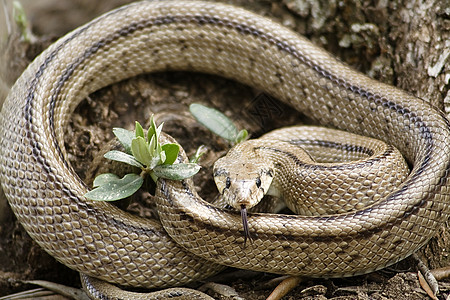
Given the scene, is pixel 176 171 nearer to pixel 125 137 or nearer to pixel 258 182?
pixel 125 137

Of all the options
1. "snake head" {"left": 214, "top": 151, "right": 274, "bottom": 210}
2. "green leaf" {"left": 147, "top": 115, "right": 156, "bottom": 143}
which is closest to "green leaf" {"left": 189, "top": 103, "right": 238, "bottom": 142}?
"snake head" {"left": 214, "top": 151, "right": 274, "bottom": 210}

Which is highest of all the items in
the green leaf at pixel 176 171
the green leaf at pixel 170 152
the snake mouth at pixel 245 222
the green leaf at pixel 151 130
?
the green leaf at pixel 151 130

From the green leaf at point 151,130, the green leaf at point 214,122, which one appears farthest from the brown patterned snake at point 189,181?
the green leaf at point 214,122

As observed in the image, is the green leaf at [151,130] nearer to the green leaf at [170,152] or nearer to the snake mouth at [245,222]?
the green leaf at [170,152]

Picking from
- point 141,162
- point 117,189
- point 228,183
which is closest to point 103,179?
point 117,189

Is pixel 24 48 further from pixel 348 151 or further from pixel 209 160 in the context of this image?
pixel 348 151

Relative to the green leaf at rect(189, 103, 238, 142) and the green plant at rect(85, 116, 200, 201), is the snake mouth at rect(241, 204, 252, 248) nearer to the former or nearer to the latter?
the green plant at rect(85, 116, 200, 201)
